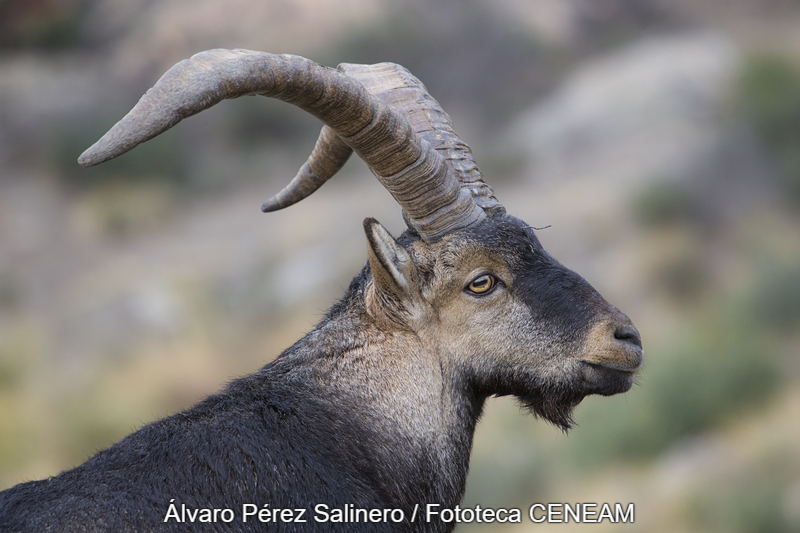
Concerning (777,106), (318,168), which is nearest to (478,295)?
(318,168)

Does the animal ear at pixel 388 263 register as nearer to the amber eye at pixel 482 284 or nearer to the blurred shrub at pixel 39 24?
the amber eye at pixel 482 284

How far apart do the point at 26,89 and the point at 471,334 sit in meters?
33.7

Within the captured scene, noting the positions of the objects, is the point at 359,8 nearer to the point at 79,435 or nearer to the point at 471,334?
the point at 79,435

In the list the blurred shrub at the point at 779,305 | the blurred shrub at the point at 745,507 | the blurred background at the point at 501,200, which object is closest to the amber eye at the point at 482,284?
the blurred background at the point at 501,200

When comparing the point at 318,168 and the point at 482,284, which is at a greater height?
the point at 318,168

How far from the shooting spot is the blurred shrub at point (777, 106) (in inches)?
1117

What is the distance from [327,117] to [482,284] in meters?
1.62

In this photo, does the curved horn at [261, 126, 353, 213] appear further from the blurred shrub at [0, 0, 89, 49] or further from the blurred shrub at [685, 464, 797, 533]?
the blurred shrub at [0, 0, 89, 49]

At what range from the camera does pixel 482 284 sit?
5285 mm

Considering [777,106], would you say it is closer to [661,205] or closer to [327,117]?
[661,205]

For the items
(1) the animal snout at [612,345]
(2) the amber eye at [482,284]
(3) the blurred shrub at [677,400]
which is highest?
(3) the blurred shrub at [677,400]

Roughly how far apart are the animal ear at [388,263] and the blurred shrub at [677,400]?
13303mm

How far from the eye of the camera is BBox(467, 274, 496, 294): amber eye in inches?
207

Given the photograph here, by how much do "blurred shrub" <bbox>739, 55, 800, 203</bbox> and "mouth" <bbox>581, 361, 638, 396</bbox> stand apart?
2613 cm
